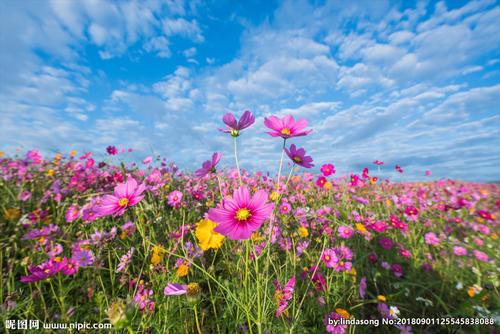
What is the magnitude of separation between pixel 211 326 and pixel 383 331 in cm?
110

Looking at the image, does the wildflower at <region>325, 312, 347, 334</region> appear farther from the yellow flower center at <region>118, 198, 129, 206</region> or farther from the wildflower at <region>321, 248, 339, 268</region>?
the yellow flower center at <region>118, 198, 129, 206</region>

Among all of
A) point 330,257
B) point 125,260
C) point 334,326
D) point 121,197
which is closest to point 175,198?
point 125,260

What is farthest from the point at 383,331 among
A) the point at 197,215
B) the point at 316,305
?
the point at 197,215

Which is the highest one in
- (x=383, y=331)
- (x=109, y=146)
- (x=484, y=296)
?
(x=109, y=146)

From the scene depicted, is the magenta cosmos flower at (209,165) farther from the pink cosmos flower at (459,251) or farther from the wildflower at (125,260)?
the pink cosmos flower at (459,251)

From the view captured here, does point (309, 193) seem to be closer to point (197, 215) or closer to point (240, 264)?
point (197, 215)

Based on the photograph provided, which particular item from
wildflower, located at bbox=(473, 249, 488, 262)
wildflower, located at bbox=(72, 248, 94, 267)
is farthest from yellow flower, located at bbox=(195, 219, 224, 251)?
wildflower, located at bbox=(473, 249, 488, 262)

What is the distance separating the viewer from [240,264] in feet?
4.09

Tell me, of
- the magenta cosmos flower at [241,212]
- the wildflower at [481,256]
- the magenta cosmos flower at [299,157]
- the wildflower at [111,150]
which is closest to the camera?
the magenta cosmos flower at [241,212]

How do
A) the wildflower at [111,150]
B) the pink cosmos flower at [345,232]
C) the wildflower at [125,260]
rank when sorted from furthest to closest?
the wildflower at [111,150], the pink cosmos flower at [345,232], the wildflower at [125,260]

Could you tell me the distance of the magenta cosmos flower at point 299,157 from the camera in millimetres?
973

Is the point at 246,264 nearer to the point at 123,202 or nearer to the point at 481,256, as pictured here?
the point at 123,202

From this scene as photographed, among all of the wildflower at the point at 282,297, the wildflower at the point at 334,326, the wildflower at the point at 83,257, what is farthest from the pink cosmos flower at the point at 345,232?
the wildflower at the point at 83,257

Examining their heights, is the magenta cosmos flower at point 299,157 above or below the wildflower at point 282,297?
above
